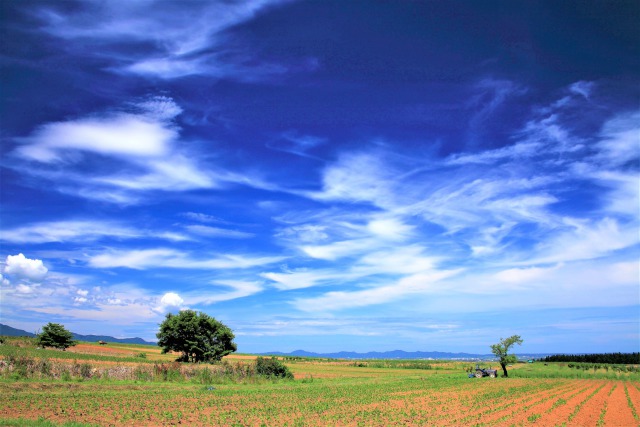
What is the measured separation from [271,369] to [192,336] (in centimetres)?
1842

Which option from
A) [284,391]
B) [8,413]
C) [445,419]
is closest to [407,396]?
[284,391]

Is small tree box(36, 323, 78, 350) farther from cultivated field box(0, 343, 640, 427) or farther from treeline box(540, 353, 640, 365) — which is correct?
treeline box(540, 353, 640, 365)

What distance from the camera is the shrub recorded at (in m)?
57.0

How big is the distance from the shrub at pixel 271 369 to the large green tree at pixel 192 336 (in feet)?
50.8

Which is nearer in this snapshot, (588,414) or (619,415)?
(619,415)

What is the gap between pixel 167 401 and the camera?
31.0 metres

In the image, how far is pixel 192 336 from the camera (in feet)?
230

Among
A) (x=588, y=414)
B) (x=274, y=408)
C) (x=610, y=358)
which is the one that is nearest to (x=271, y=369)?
(x=274, y=408)

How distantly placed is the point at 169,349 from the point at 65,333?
27.6 m

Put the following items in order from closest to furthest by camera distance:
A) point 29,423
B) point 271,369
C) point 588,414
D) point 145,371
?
point 29,423, point 588,414, point 145,371, point 271,369

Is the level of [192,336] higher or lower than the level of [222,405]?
higher

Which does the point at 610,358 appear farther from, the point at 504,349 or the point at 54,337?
the point at 54,337

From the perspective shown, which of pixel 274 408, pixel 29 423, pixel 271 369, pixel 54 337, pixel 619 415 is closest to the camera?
pixel 29 423

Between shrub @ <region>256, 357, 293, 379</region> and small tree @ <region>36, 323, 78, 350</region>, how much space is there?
4761 cm
